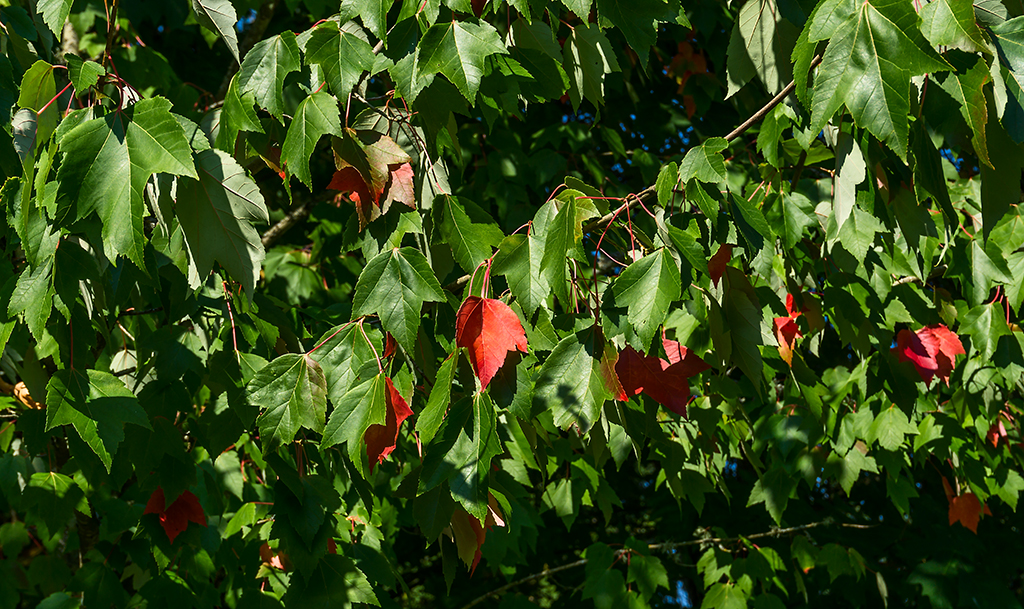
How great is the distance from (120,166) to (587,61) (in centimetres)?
102

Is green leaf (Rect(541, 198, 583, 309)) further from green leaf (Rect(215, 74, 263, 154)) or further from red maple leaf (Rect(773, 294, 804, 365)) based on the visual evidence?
red maple leaf (Rect(773, 294, 804, 365))

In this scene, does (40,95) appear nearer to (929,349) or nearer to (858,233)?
(858,233)

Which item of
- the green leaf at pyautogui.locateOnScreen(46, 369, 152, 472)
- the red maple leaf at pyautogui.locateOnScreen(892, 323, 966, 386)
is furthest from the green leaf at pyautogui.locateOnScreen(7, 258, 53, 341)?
the red maple leaf at pyautogui.locateOnScreen(892, 323, 966, 386)

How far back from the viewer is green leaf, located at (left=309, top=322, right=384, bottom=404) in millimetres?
1515

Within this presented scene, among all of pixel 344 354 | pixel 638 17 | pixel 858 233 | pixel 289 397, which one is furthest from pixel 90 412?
pixel 858 233

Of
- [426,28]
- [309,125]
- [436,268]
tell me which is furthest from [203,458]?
[426,28]

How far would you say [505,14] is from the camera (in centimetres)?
192

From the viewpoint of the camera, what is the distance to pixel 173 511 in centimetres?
216

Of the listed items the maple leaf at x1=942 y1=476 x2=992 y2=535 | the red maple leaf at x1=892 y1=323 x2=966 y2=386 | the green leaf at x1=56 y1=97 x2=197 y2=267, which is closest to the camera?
the green leaf at x1=56 y1=97 x2=197 y2=267

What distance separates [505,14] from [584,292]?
74 centimetres

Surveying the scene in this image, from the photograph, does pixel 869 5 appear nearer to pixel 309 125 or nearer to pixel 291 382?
pixel 309 125

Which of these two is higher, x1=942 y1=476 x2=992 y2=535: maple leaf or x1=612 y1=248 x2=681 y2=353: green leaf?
x1=612 y1=248 x2=681 y2=353: green leaf

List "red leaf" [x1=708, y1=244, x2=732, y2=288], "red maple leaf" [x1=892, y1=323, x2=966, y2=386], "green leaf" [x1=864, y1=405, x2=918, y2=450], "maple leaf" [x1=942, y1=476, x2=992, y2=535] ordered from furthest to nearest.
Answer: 1. "maple leaf" [x1=942, y1=476, x2=992, y2=535]
2. "green leaf" [x1=864, y1=405, x2=918, y2=450]
3. "red maple leaf" [x1=892, y1=323, x2=966, y2=386]
4. "red leaf" [x1=708, y1=244, x2=732, y2=288]

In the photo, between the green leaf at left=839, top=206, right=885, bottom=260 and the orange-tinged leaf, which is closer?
the green leaf at left=839, top=206, right=885, bottom=260
